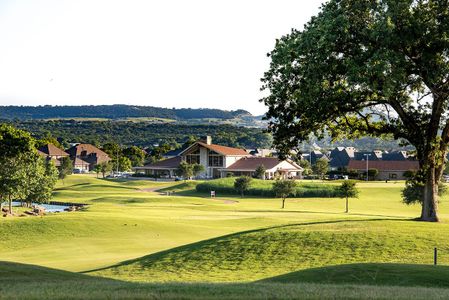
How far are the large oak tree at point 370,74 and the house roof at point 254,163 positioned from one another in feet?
276

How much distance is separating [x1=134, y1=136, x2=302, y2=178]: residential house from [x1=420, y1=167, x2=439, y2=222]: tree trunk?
84.9 metres

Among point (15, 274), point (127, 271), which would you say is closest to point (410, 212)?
point (127, 271)

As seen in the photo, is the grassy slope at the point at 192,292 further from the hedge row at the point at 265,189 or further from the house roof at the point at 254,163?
the house roof at the point at 254,163

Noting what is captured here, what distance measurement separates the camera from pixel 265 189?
90.3 metres

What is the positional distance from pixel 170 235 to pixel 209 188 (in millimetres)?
56891

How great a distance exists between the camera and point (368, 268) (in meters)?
21.6

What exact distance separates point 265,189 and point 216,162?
3797 cm

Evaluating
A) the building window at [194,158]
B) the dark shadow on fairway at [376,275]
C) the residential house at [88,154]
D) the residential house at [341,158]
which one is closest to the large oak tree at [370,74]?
the dark shadow on fairway at [376,275]

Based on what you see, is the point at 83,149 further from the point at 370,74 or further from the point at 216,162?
the point at 370,74

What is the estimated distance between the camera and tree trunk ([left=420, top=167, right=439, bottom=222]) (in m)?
33.0

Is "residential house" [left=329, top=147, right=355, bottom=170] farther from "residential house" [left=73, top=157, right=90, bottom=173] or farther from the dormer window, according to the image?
"residential house" [left=73, top=157, right=90, bottom=173]

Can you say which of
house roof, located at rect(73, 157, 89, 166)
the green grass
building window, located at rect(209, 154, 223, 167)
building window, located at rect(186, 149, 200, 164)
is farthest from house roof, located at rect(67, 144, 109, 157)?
the green grass

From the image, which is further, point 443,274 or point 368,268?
point 368,268

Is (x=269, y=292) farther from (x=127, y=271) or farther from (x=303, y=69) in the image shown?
(x=303, y=69)
